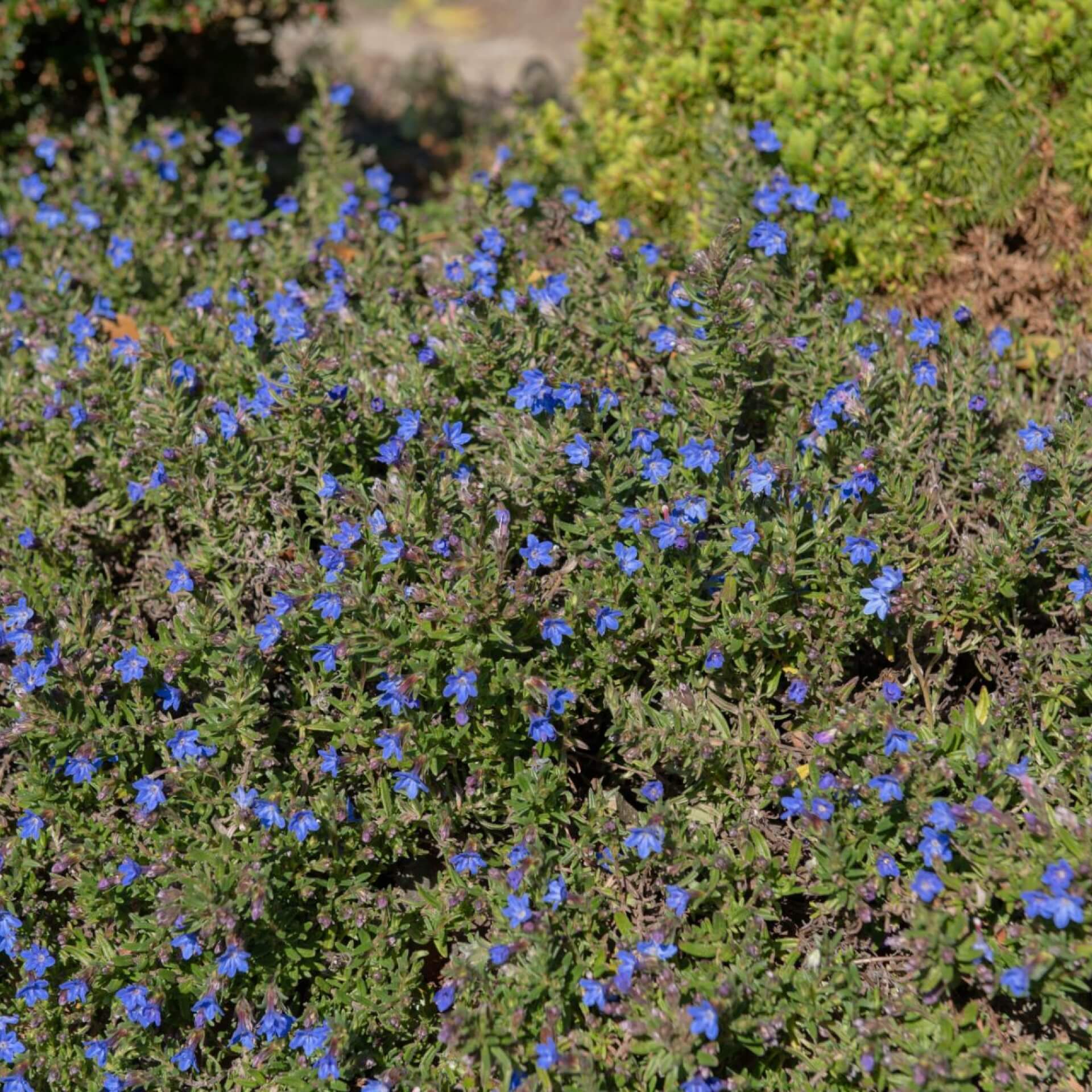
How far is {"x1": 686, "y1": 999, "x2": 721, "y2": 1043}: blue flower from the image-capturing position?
8.95ft

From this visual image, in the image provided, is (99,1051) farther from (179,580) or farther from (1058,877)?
(1058,877)

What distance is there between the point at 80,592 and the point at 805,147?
3042 millimetres

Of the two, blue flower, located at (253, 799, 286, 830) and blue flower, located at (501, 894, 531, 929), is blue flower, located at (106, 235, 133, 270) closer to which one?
blue flower, located at (253, 799, 286, 830)

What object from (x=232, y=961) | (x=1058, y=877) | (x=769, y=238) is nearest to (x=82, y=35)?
(x=769, y=238)

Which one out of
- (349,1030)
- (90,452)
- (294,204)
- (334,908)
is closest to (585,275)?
(294,204)

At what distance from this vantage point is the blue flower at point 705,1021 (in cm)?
273

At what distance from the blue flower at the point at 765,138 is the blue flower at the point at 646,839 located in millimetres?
2769

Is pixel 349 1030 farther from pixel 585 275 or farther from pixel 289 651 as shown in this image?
pixel 585 275

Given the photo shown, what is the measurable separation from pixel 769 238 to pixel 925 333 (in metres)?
0.62

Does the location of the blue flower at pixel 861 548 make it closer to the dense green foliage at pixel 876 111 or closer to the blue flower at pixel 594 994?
the blue flower at pixel 594 994

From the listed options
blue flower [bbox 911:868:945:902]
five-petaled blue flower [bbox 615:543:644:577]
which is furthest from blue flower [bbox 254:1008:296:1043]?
blue flower [bbox 911:868:945:902]

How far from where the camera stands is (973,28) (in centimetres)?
445

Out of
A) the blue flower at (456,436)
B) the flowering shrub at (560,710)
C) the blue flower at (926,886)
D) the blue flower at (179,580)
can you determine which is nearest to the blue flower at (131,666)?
the flowering shrub at (560,710)

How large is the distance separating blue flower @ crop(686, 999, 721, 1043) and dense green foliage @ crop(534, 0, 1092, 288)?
9.53 ft
